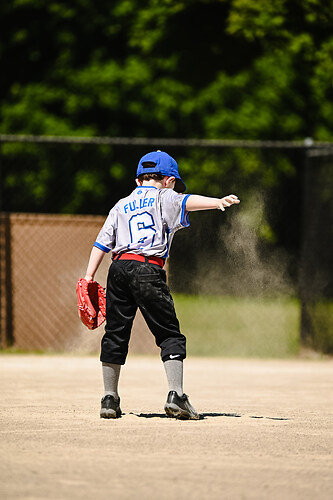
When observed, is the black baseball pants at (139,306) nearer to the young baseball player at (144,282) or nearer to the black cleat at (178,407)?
the young baseball player at (144,282)

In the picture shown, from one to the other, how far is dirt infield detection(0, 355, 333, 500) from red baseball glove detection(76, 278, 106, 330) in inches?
23.6

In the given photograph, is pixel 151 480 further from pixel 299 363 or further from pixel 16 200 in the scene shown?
pixel 16 200

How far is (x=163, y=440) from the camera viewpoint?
5625mm

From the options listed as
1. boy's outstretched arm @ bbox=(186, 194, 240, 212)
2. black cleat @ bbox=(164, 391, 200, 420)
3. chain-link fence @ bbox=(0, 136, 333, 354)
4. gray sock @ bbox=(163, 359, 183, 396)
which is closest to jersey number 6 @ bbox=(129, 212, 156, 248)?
boy's outstretched arm @ bbox=(186, 194, 240, 212)

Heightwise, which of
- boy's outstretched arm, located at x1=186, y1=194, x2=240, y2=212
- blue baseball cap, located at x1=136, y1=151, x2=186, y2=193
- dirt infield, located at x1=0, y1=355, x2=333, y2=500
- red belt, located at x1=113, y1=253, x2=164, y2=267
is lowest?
dirt infield, located at x1=0, y1=355, x2=333, y2=500

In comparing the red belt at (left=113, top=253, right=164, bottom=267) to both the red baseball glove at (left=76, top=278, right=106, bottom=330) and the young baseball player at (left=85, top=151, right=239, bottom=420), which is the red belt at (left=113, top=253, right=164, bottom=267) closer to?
the young baseball player at (left=85, top=151, right=239, bottom=420)

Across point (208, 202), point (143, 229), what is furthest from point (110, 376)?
point (208, 202)

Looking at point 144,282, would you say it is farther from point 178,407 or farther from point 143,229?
point 178,407

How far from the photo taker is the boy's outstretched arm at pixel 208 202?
20.4ft

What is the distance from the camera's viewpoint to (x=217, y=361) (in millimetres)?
10867

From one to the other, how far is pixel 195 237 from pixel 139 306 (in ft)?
25.2

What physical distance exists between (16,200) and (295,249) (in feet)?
19.0

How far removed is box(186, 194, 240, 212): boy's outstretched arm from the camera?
622cm

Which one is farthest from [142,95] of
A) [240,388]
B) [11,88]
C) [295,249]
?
[240,388]
